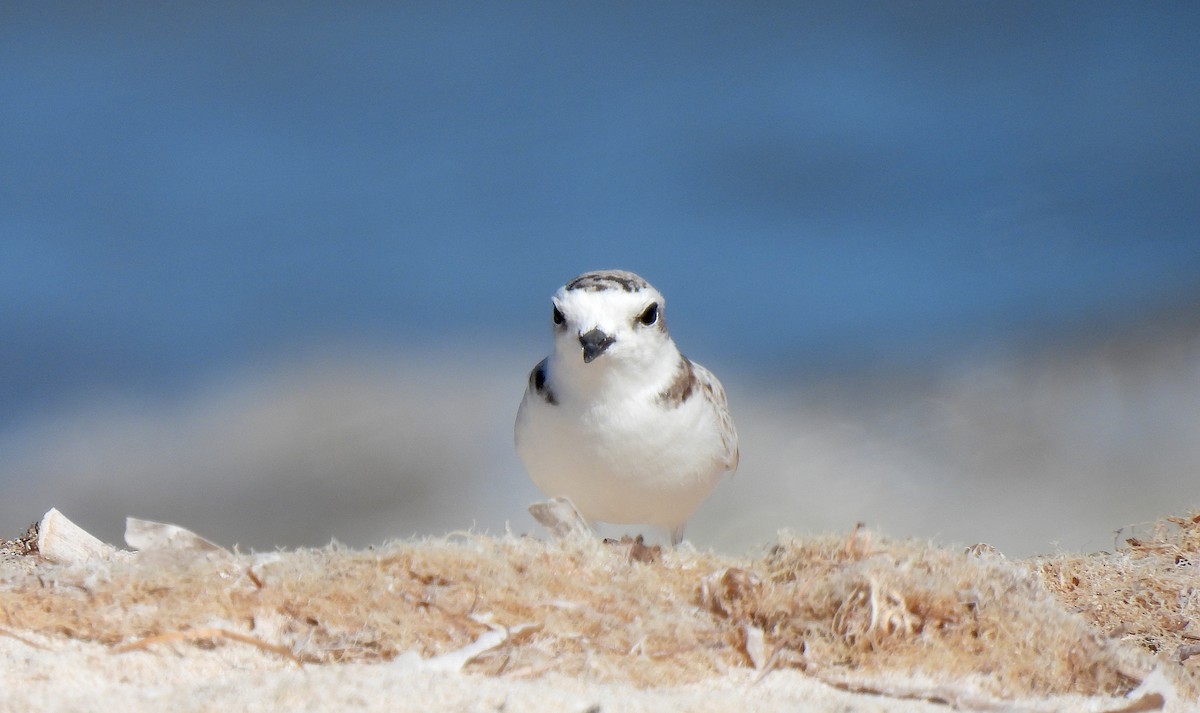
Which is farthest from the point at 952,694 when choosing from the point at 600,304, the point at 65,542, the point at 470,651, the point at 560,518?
the point at 65,542

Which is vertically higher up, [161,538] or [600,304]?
[600,304]

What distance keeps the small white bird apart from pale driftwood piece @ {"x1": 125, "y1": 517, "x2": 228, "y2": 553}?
191 centimetres

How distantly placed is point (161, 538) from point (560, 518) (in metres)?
1.49

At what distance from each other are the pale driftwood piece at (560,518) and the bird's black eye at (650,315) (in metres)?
1.21

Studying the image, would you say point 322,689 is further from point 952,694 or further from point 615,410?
point 615,410

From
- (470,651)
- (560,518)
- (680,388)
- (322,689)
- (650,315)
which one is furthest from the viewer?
(680,388)

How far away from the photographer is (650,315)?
5.49 m

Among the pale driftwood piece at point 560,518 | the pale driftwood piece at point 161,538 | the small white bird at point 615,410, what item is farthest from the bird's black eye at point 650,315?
the pale driftwood piece at point 161,538

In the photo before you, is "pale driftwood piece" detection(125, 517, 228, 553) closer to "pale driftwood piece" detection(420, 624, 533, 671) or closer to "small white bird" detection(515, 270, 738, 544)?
"pale driftwood piece" detection(420, 624, 533, 671)

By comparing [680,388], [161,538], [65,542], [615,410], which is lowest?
[161,538]

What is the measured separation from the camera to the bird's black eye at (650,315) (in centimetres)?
543

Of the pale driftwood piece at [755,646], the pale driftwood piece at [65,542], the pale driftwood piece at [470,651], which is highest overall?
the pale driftwood piece at [65,542]

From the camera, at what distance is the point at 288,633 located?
129 inches

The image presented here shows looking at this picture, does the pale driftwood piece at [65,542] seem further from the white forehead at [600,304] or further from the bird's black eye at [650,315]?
the bird's black eye at [650,315]
